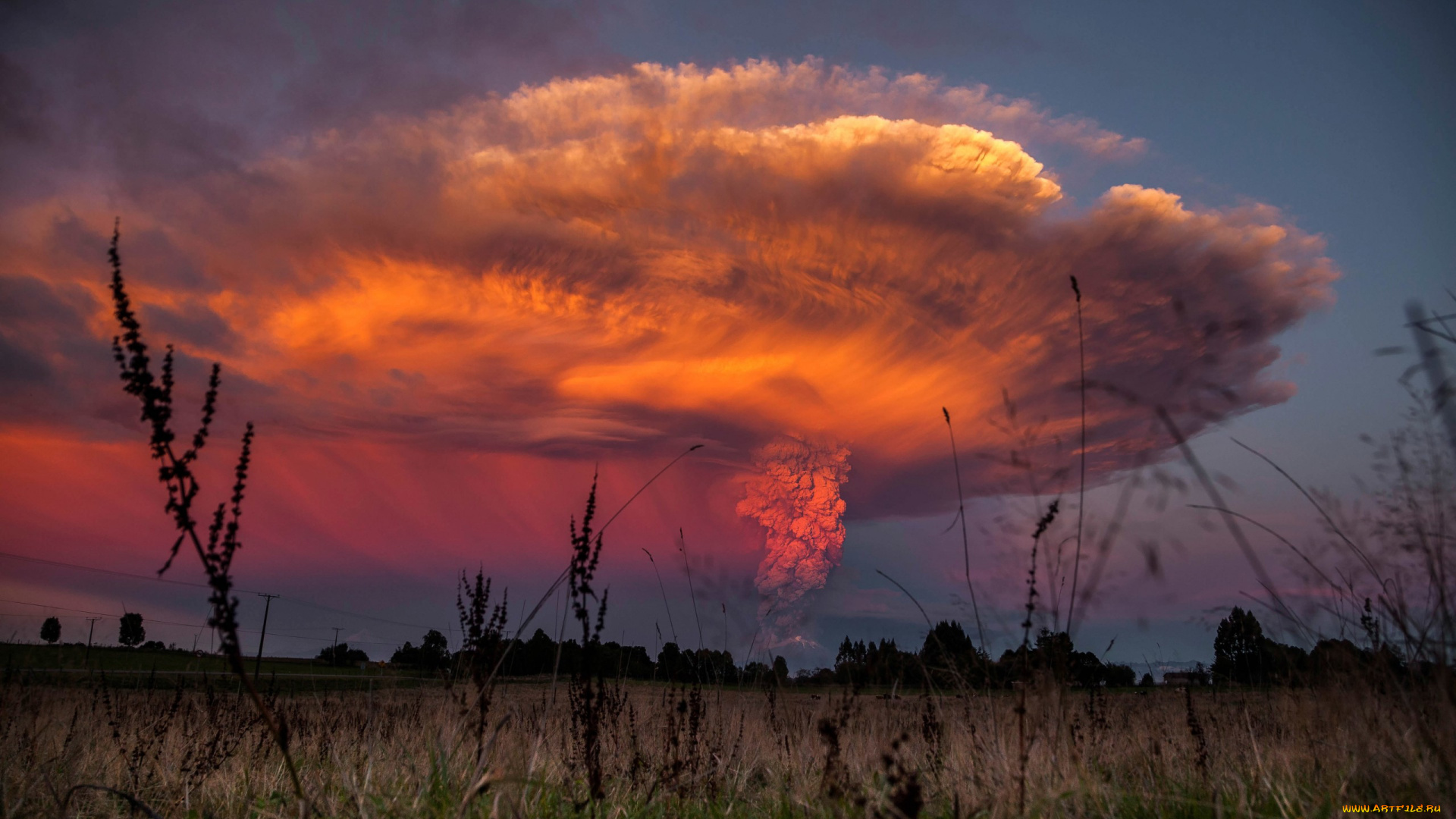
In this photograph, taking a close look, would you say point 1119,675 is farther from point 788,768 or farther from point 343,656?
point 343,656

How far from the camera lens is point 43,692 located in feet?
27.9

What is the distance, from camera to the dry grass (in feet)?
11.0

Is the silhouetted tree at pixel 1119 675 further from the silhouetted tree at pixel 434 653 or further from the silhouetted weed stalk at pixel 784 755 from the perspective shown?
the silhouetted tree at pixel 434 653

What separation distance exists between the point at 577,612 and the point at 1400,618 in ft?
11.2

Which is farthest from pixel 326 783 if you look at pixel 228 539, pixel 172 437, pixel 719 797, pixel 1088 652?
pixel 1088 652

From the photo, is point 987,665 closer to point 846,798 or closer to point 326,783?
point 846,798

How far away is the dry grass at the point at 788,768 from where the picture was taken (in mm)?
3346

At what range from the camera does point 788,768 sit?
603cm

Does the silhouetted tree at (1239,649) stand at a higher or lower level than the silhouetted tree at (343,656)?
higher

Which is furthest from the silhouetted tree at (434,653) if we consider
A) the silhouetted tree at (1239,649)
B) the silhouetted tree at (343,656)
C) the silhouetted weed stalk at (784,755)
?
the silhouetted tree at (343,656)

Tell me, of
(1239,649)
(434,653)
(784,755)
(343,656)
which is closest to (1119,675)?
(1239,649)

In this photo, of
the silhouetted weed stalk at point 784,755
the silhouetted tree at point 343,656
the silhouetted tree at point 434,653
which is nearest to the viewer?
the silhouetted weed stalk at point 784,755

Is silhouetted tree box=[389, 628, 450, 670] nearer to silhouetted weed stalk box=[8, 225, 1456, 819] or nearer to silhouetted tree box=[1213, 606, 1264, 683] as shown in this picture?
silhouetted weed stalk box=[8, 225, 1456, 819]

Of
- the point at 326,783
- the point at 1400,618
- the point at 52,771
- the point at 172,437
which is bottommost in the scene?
the point at 52,771
